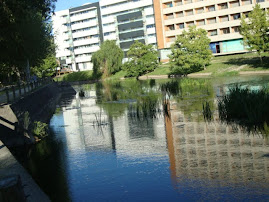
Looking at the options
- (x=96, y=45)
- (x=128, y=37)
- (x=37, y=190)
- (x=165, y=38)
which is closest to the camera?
(x=37, y=190)

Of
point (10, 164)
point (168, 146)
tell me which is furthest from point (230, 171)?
point (10, 164)

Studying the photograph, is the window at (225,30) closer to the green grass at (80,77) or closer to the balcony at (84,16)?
the green grass at (80,77)

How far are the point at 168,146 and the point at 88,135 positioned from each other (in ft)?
16.8

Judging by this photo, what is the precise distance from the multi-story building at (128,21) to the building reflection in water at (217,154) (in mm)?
97432

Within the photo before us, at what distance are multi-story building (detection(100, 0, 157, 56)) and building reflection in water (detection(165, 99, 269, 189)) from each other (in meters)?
97.4

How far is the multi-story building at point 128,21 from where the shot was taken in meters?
114

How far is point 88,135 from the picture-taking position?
62.1ft

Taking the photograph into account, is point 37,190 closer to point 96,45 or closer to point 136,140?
point 136,140

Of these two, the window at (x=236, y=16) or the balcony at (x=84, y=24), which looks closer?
the window at (x=236, y=16)

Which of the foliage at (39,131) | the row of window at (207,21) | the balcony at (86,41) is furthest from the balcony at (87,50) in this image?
the foliage at (39,131)

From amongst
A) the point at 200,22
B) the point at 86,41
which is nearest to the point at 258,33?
the point at 200,22

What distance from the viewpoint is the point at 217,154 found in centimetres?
1325

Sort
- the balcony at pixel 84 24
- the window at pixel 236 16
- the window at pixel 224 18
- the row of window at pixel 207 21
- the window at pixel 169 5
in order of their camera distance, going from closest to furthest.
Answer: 1. the window at pixel 236 16
2. the row of window at pixel 207 21
3. the window at pixel 224 18
4. the window at pixel 169 5
5. the balcony at pixel 84 24

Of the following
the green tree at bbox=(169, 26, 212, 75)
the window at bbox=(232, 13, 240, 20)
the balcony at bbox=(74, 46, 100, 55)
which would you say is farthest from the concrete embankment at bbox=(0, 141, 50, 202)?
the balcony at bbox=(74, 46, 100, 55)
